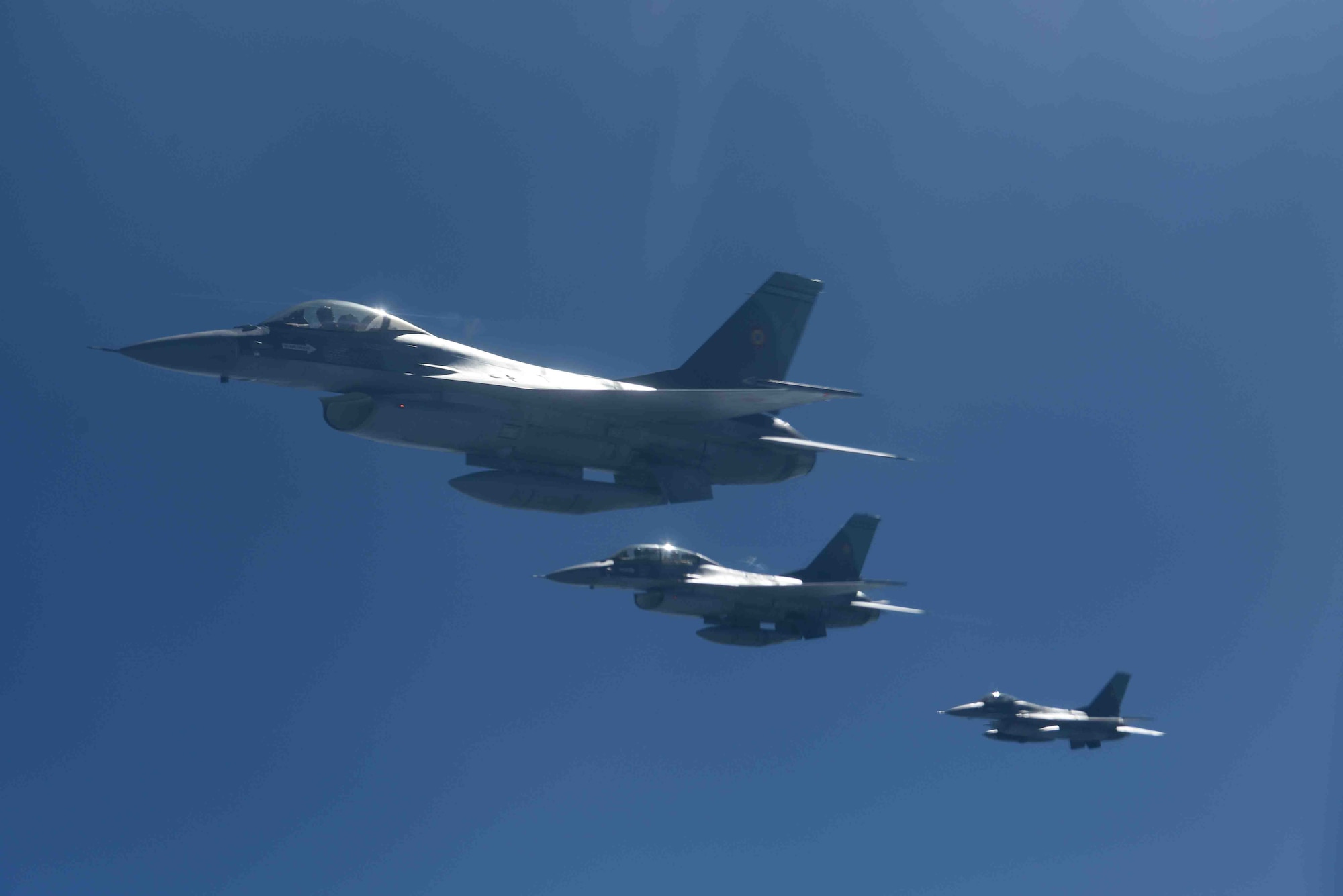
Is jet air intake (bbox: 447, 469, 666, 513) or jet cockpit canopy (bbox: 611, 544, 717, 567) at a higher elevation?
jet cockpit canopy (bbox: 611, 544, 717, 567)

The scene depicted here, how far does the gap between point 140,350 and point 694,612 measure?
66.1ft

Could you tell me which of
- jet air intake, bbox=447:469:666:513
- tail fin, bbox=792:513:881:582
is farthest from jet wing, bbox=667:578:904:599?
jet air intake, bbox=447:469:666:513

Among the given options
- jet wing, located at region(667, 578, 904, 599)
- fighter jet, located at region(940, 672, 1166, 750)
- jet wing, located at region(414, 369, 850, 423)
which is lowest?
fighter jet, located at region(940, 672, 1166, 750)

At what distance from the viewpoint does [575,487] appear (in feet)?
70.9

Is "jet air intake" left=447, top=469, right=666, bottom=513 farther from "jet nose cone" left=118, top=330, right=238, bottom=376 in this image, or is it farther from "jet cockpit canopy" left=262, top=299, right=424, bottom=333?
"jet nose cone" left=118, top=330, right=238, bottom=376

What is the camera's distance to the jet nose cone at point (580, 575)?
32.7 metres

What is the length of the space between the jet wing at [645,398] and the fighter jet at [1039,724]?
28658mm

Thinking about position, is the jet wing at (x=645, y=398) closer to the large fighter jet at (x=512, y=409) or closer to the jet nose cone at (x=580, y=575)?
the large fighter jet at (x=512, y=409)

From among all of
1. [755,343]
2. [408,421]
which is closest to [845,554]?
[755,343]

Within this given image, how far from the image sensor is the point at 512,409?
2075 cm

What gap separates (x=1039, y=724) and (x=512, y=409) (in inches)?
1352

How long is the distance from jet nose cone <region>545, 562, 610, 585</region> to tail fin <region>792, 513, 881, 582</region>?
388 inches

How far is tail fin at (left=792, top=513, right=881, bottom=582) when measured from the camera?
39531 millimetres

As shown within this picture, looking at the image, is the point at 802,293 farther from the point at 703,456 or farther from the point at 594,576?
the point at 594,576
